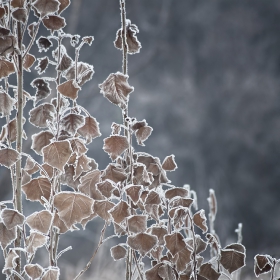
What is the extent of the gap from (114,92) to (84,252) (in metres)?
3.04

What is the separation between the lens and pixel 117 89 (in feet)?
1.73

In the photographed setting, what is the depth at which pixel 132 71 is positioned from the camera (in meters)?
→ 3.75

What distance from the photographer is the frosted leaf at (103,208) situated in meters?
0.56

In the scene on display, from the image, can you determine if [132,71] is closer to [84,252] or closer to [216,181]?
[216,181]

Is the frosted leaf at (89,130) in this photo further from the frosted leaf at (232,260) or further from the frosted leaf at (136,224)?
the frosted leaf at (232,260)

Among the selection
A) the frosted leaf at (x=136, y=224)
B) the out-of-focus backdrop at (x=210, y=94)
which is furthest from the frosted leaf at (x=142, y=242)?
the out-of-focus backdrop at (x=210, y=94)

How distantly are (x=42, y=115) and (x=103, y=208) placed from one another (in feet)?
0.58

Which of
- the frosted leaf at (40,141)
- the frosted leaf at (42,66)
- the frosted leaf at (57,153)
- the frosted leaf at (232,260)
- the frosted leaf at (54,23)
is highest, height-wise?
the frosted leaf at (54,23)

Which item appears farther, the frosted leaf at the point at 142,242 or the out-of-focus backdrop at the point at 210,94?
the out-of-focus backdrop at the point at 210,94

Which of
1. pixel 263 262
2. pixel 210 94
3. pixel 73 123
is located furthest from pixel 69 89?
pixel 210 94

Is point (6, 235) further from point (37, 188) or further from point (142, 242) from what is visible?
point (142, 242)

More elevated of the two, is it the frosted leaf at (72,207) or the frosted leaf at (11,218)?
the frosted leaf at (72,207)

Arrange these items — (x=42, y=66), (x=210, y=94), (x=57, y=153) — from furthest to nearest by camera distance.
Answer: (x=210, y=94)
(x=42, y=66)
(x=57, y=153)

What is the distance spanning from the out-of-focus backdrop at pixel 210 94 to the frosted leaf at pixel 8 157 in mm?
3090
